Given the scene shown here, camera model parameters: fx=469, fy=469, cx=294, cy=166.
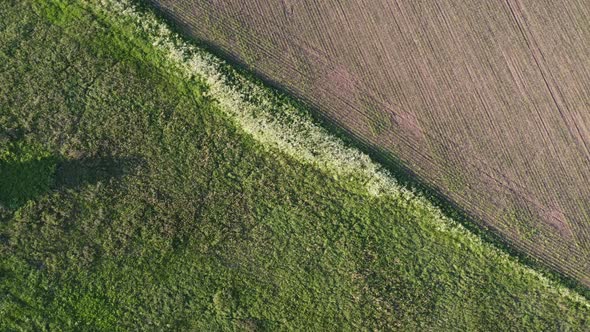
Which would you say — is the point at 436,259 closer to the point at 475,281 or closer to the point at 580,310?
the point at 475,281

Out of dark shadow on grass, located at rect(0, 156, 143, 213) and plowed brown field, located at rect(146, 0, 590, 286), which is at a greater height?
dark shadow on grass, located at rect(0, 156, 143, 213)

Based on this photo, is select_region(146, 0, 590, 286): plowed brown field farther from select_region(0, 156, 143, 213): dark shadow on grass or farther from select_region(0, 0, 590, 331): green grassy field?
select_region(0, 156, 143, 213): dark shadow on grass

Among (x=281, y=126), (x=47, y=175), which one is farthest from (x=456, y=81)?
(x=47, y=175)

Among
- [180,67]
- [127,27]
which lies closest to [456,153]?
[180,67]

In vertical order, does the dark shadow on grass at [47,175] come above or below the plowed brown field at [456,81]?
above

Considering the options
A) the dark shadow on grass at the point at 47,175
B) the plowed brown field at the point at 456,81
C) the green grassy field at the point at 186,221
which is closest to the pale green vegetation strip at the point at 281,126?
the green grassy field at the point at 186,221

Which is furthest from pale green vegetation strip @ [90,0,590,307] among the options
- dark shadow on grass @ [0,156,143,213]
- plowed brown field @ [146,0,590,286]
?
dark shadow on grass @ [0,156,143,213]

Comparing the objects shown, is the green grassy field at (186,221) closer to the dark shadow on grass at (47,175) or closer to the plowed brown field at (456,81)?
the dark shadow on grass at (47,175)

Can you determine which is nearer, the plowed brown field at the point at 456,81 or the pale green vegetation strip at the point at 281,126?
the pale green vegetation strip at the point at 281,126
